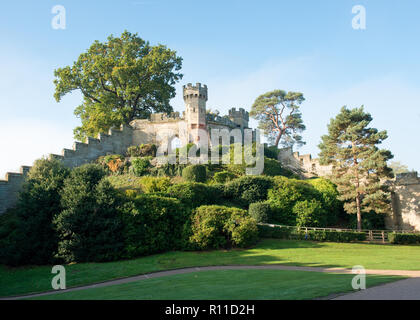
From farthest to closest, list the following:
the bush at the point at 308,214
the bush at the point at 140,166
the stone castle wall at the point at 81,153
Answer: the bush at the point at 140,166
the bush at the point at 308,214
the stone castle wall at the point at 81,153

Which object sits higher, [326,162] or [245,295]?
[326,162]

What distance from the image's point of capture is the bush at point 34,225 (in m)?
21.7

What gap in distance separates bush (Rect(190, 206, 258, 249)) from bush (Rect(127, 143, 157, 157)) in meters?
16.5

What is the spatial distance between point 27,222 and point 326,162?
2703 centimetres

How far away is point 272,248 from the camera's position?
23.6 m

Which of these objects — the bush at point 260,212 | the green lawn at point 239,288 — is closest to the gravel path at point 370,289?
the green lawn at point 239,288

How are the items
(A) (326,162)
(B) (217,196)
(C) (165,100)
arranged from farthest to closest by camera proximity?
1. (C) (165,100)
2. (A) (326,162)
3. (B) (217,196)

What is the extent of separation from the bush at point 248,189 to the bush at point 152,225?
23.1ft

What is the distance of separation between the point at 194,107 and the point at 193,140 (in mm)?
4308

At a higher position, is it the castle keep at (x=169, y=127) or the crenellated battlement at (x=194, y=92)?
the crenellated battlement at (x=194, y=92)

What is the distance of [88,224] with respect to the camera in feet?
71.9

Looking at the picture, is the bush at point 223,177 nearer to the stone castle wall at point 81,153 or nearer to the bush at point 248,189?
the bush at point 248,189
